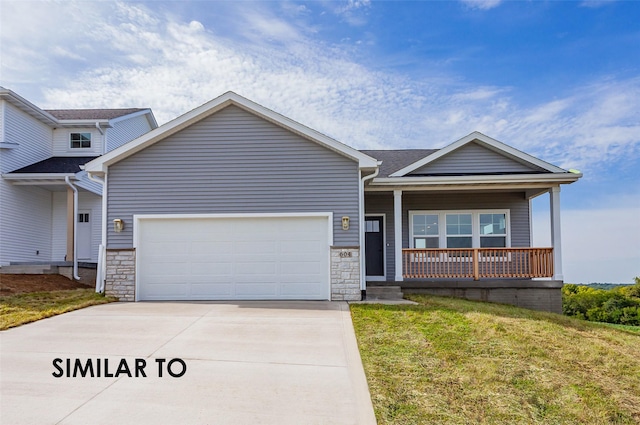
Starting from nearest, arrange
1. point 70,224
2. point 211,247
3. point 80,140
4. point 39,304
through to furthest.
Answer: point 39,304 → point 211,247 → point 70,224 → point 80,140

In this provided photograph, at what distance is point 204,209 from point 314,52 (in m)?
5.66

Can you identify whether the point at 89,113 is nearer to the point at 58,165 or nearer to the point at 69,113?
the point at 69,113

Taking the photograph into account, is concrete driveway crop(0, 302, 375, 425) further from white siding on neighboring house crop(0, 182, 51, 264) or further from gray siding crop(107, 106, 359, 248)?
white siding on neighboring house crop(0, 182, 51, 264)

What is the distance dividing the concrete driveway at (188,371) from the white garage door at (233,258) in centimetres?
232

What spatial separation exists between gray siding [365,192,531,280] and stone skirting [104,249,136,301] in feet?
22.2

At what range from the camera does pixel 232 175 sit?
1164cm

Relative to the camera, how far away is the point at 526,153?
1347cm

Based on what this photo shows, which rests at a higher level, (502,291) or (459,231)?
(459,231)

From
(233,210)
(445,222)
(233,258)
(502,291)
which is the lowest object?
(502,291)

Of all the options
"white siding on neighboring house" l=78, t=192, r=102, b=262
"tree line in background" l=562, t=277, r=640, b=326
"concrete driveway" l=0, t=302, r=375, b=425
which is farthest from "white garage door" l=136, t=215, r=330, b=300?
"tree line in background" l=562, t=277, r=640, b=326

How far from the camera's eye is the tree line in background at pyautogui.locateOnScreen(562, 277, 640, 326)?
17234 mm

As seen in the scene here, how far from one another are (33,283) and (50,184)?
439cm

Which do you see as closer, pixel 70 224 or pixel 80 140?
pixel 70 224

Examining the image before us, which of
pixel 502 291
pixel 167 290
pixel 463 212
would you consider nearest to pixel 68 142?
pixel 167 290
